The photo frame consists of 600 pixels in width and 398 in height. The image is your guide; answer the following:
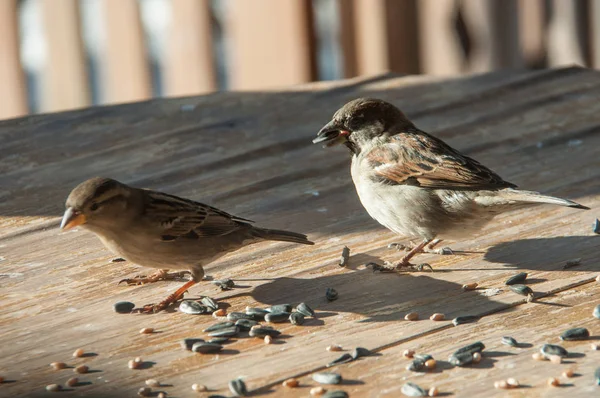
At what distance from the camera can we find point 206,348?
250 centimetres

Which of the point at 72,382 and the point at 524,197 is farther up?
the point at 524,197

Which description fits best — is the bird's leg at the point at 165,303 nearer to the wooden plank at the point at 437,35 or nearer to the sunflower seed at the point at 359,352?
the sunflower seed at the point at 359,352

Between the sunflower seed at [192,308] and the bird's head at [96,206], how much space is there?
1.02 feet

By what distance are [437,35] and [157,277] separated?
2.79m

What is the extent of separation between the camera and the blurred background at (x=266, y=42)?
194 inches

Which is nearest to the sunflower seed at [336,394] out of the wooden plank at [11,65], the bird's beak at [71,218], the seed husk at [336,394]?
the seed husk at [336,394]

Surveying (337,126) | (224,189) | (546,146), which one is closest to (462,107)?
(546,146)

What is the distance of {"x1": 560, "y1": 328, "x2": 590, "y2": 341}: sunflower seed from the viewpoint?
97.0 inches

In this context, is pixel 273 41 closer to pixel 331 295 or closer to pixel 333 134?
Answer: pixel 333 134

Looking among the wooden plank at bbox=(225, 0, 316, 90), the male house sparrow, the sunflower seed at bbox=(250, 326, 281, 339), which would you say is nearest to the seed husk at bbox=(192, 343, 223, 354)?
the sunflower seed at bbox=(250, 326, 281, 339)

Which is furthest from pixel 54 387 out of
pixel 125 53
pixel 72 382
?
pixel 125 53

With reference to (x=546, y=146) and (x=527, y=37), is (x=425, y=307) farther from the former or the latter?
(x=527, y=37)

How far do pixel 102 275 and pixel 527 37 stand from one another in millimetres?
3859

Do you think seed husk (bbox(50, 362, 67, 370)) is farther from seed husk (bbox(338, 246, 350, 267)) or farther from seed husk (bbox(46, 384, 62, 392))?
seed husk (bbox(338, 246, 350, 267))
